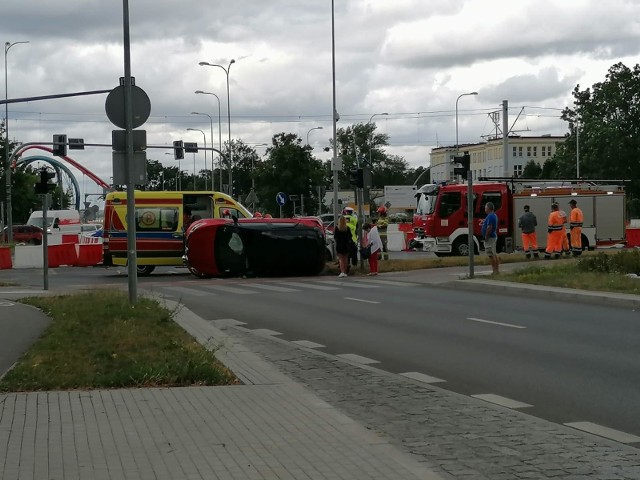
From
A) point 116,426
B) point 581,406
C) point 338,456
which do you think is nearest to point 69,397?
point 116,426

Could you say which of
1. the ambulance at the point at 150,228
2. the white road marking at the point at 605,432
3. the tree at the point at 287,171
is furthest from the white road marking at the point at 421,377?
the tree at the point at 287,171

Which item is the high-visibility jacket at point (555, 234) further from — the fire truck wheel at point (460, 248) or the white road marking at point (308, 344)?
the white road marking at point (308, 344)

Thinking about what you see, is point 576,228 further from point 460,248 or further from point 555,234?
point 460,248

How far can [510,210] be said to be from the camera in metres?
38.7

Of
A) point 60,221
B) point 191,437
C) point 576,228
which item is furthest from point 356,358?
point 60,221

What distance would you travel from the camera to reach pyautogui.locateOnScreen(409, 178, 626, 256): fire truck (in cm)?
3800

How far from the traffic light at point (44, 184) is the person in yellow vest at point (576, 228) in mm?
17577

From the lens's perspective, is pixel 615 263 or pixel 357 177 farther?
pixel 357 177

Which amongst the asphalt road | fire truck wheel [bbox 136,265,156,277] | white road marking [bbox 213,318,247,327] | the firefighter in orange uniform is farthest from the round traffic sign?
the firefighter in orange uniform

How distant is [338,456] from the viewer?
697 cm

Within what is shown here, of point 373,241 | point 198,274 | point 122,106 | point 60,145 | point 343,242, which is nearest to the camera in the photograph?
point 122,106

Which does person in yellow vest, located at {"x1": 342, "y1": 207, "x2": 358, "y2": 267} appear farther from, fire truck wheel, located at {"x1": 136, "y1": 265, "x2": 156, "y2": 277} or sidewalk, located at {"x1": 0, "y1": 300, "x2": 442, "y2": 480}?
sidewalk, located at {"x1": 0, "y1": 300, "x2": 442, "y2": 480}

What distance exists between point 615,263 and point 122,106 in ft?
43.4

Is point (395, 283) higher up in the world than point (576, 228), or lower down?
lower down
